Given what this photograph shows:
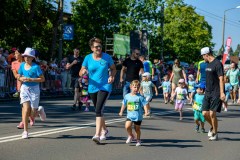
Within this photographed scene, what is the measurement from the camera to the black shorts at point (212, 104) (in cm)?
961

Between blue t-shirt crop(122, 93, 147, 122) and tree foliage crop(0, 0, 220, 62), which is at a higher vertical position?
tree foliage crop(0, 0, 220, 62)

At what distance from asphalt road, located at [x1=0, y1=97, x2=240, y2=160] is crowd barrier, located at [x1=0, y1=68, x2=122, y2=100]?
236 inches

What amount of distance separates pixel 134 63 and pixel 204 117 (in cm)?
297

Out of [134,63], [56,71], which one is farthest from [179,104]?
[56,71]

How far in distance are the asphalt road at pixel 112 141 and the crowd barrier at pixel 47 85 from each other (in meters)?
5.99

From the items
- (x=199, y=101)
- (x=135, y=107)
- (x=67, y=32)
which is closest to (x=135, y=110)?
(x=135, y=107)

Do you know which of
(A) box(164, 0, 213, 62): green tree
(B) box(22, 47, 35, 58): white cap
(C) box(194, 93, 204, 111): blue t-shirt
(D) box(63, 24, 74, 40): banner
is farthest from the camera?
(A) box(164, 0, 213, 62): green tree

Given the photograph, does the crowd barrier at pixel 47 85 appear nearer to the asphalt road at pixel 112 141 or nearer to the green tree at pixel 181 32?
the asphalt road at pixel 112 141

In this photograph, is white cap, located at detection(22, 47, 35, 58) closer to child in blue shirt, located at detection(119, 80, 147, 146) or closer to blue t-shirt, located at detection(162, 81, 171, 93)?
child in blue shirt, located at detection(119, 80, 147, 146)

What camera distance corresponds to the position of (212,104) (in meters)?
9.65

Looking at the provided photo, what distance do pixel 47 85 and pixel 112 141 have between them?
13.4 metres

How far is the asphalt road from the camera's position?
7676 mm

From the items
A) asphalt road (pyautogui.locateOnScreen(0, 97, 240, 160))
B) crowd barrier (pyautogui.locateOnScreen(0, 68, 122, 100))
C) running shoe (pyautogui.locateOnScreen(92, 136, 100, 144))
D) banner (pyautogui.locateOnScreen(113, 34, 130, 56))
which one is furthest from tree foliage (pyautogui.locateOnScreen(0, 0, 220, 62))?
running shoe (pyautogui.locateOnScreen(92, 136, 100, 144))

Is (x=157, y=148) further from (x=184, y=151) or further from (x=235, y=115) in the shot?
(x=235, y=115)
